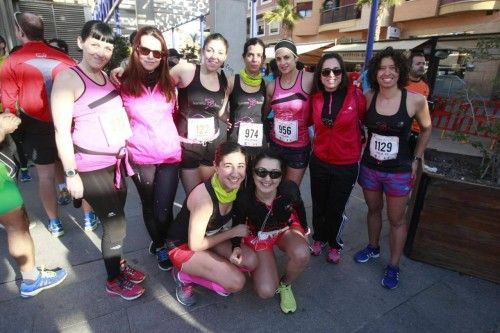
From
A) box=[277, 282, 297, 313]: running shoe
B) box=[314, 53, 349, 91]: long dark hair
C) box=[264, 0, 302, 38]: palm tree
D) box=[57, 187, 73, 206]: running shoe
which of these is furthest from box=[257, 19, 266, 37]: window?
box=[277, 282, 297, 313]: running shoe

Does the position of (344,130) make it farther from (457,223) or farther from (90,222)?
(90,222)

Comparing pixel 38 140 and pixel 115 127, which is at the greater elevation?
pixel 115 127

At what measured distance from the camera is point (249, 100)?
8.36 feet

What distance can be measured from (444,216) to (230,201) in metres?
1.81

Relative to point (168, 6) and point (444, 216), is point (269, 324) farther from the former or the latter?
point (168, 6)

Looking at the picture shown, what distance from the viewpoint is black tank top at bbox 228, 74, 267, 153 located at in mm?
2553

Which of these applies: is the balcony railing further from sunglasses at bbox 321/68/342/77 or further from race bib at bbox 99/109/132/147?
race bib at bbox 99/109/132/147

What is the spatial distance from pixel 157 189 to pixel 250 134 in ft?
2.97

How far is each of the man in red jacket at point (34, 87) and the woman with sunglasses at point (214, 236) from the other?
1561 millimetres

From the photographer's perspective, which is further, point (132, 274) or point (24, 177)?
point (24, 177)

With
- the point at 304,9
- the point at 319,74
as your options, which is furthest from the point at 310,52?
the point at 319,74

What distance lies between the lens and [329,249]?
108 inches

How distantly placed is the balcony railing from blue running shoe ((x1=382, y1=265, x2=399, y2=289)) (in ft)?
66.5

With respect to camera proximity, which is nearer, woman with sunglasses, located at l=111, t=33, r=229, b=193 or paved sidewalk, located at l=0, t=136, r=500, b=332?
paved sidewalk, located at l=0, t=136, r=500, b=332
